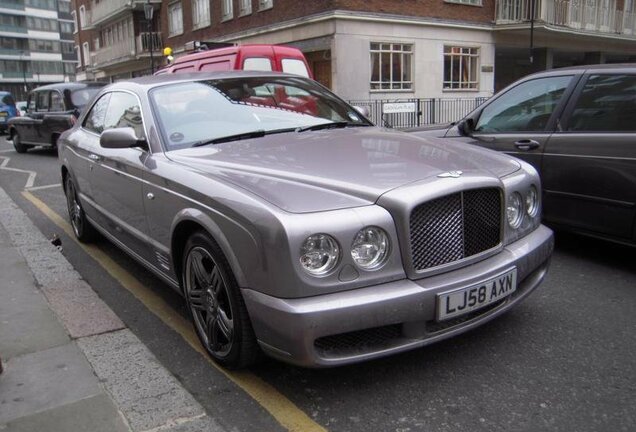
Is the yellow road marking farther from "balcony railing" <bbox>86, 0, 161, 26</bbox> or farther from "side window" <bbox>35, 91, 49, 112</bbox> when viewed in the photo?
"balcony railing" <bbox>86, 0, 161, 26</bbox>

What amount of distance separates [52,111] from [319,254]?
41.9 feet

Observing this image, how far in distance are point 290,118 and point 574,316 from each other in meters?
2.33

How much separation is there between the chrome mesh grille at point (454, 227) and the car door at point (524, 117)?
7.04 feet

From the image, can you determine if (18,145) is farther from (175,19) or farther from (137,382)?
(175,19)

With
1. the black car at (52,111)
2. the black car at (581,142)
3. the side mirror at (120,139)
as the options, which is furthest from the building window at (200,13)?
the side mirror at (120,139)

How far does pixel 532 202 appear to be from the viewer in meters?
3.39

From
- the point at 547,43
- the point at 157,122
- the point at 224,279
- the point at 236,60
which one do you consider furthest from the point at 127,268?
the point at 547,43

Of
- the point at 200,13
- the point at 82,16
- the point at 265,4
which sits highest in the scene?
the point at 82,16

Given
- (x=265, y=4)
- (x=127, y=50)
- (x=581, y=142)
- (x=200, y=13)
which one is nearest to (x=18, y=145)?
(x=265, y=4)

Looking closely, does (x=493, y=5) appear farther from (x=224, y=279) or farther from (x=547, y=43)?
(x=224, y=279)

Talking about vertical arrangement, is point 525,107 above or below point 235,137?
above

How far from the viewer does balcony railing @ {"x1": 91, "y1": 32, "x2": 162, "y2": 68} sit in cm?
3459

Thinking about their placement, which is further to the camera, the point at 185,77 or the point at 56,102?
the point at 56,102

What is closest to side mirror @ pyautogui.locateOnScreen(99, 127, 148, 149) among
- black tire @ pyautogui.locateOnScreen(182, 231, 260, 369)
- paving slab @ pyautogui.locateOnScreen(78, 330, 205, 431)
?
black tire @ pyautogui.locateOnScreen(182, 231, 260, 369)
